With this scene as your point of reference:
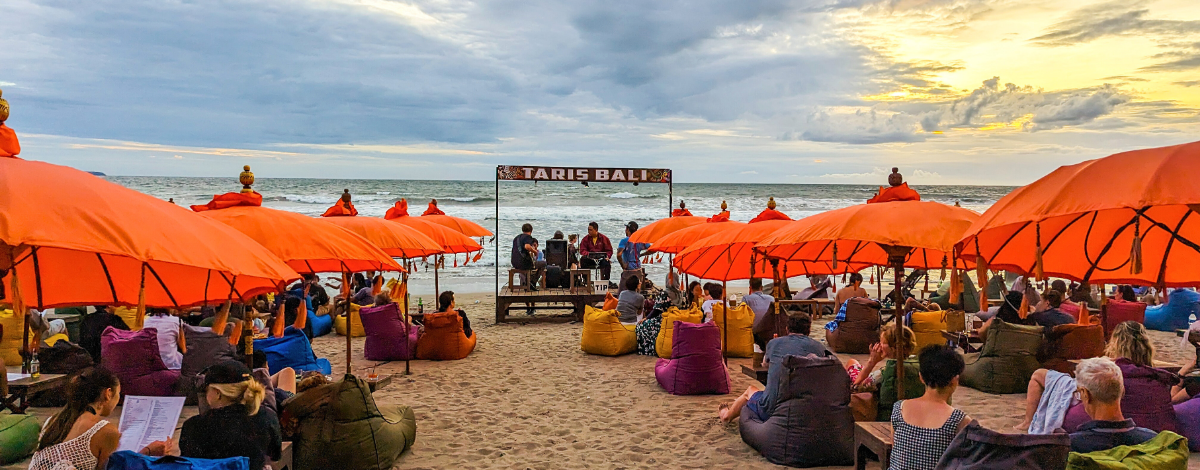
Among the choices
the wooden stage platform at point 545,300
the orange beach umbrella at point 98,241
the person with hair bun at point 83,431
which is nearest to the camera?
the orange beach umbrella at point 98,241

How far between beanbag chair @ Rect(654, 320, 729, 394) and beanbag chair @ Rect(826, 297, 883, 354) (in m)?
3.02

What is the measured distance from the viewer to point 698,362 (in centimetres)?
750

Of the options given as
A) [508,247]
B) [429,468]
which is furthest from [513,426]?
[508,247]

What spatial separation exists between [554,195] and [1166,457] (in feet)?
174

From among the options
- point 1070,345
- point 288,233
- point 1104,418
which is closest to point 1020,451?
point 1104,418

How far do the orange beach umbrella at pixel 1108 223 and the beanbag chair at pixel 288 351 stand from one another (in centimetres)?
604

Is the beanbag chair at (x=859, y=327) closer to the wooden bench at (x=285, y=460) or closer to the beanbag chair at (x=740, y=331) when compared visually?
the beanbag chair at (x=740, y=331)

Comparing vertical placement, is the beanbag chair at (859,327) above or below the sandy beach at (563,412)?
above

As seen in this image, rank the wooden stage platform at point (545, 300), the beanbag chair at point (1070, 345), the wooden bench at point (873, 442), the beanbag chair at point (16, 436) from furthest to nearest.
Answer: the wooden stage platform at point (545, 300)
the beanbag chair at point (1070, 345)
the beanbag chair at point (16, 436)
the wooden bench at point (873, 442)

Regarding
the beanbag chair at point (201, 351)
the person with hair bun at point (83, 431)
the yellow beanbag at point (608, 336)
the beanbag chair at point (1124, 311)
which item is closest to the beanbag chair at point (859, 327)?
the yellow beanbag at point (608, 336)

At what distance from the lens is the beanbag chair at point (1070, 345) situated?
7.14 metres

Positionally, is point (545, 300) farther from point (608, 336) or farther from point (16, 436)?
point (16, 436)

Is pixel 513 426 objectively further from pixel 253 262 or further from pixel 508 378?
pixel 253 262

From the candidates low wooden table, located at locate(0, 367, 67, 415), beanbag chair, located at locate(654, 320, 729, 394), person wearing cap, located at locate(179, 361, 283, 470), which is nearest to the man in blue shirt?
beanbag chair, located at locate(654, 320, 729, 394)
